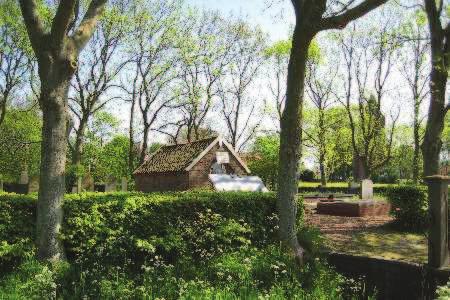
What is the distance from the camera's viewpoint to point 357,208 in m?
19.7

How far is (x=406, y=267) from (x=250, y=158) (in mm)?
40430

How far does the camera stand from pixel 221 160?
3122 cm

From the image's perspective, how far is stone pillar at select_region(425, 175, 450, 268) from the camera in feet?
24.9

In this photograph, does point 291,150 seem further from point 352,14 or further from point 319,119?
point 319,119

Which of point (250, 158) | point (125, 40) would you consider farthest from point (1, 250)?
point (250, 158)

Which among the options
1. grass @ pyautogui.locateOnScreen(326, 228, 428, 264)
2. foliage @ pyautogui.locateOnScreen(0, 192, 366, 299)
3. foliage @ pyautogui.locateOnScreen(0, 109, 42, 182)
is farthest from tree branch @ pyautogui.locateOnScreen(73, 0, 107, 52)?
foliage @ pyautogui.locateOnScreen(0, 109, 42, 182)

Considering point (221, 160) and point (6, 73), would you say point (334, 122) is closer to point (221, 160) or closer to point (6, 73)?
point (221, 160)

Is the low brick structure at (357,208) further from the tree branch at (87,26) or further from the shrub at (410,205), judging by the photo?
the tree branch at (87,26)

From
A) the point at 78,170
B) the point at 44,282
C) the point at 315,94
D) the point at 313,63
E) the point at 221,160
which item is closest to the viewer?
the point at 44,282

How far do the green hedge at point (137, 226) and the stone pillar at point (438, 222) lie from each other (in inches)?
142

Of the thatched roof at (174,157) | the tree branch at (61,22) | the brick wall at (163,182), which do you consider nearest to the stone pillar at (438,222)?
the tree branch at (61,22)

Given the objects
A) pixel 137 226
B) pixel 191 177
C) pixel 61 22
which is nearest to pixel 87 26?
pixel 61 22

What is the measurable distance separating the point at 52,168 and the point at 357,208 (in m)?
14.9

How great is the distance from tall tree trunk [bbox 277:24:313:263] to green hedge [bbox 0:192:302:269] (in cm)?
105
